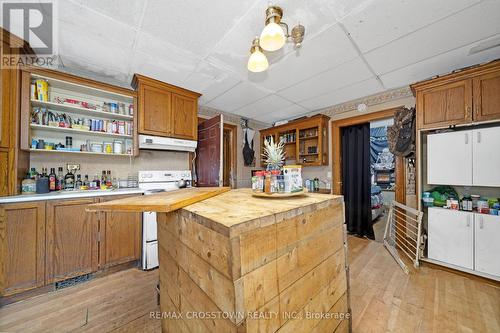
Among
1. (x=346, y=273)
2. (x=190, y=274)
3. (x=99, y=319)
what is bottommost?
(x=99, y=319)

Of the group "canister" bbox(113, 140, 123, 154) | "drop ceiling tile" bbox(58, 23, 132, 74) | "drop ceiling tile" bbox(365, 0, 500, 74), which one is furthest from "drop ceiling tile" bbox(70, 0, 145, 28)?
"drop ceiling tile" bbox(365, 0, 500, 74)

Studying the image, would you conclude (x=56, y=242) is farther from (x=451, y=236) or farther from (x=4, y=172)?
(x=451, y=236)

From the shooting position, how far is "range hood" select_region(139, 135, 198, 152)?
2588 mm

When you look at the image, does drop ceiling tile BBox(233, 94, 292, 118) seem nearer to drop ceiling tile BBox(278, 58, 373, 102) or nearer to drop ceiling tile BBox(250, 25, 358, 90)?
drop ceiling tile BBox(278, 58, 373, 102)

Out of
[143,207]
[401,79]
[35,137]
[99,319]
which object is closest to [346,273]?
[143,207]

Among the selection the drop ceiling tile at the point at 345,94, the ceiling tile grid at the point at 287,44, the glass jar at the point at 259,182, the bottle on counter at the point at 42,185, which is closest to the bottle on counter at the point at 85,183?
the bottle on counter at the point at 42,185

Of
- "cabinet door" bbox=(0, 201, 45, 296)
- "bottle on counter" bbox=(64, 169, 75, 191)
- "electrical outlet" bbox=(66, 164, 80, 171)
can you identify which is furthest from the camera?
"electrical outlet" bbox=(66, 164, 80, 171)

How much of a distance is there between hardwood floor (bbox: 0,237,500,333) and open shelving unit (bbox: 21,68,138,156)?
1.56 m

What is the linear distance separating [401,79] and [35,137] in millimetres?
4800

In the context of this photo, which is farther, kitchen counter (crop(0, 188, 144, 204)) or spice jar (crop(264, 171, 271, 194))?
kitchen counter (crop(0, 188, 144, 204))

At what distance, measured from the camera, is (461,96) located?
2127 mm

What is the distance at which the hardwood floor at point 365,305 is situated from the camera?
Answer: 1.41m

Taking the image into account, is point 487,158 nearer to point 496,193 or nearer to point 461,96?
point 496,193

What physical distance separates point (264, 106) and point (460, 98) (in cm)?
267
